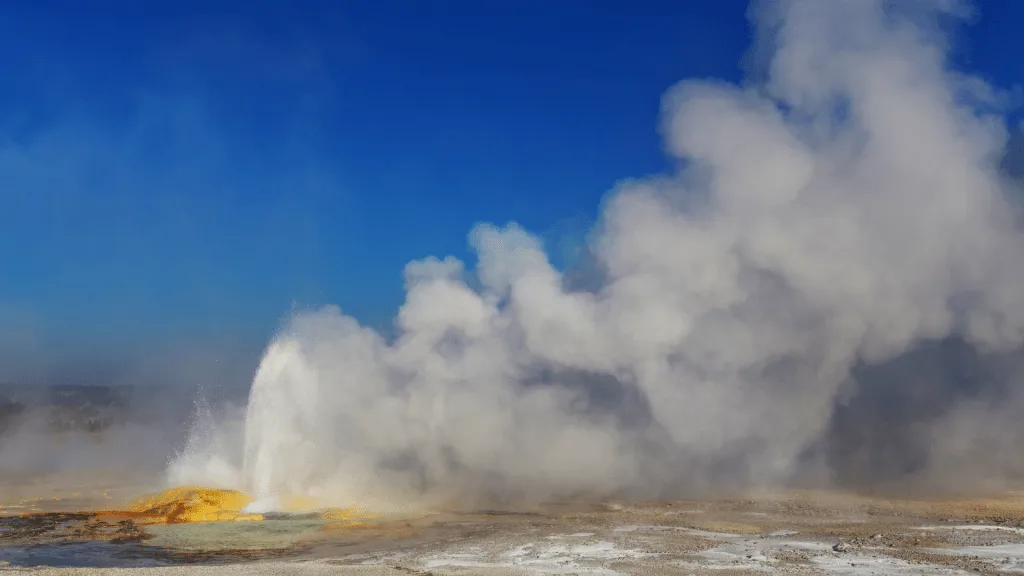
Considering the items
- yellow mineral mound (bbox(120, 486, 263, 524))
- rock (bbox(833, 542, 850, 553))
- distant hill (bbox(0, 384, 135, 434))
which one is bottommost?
rock (bbox(833, 542, 850, 553))

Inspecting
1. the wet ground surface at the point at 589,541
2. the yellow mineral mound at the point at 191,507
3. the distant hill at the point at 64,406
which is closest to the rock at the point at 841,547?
the wet ground surface at the point at 589,541

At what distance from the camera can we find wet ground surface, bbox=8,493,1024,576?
1586 cm

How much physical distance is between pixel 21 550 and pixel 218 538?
423 centimetres

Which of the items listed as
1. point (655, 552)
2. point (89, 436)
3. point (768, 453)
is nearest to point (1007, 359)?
point (768, 453)

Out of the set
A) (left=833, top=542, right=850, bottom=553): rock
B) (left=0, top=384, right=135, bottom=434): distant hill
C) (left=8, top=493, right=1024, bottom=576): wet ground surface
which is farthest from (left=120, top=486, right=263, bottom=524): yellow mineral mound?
(left=0, top=384, right=135, bottom=434): distant hill

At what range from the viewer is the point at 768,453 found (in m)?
28.4

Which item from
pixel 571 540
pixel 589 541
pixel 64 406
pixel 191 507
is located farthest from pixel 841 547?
pixel 64 406

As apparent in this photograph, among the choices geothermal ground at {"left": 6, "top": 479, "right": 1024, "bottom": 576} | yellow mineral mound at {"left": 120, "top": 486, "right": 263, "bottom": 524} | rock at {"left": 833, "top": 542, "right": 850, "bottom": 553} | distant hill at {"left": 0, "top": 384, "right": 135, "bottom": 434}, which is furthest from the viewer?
distant hill at {"left": 0, "top": 384, "right": 135, "bottom": 434}

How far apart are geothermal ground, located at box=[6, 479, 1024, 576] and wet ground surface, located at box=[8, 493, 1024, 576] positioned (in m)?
0.04

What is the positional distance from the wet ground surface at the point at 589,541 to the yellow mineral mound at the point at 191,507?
3.16ft

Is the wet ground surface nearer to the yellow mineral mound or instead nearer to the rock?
the rock

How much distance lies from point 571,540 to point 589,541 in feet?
1.46

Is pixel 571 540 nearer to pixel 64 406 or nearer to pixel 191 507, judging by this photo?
pixel 191 507

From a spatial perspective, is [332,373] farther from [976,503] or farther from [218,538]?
[976,503]
